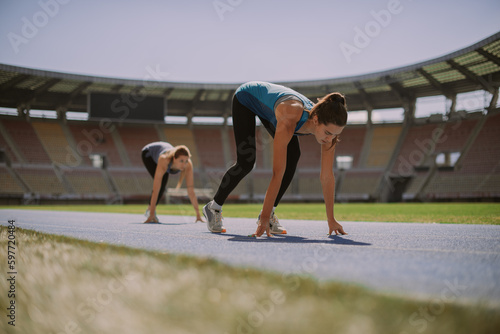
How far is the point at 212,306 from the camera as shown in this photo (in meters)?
0.99

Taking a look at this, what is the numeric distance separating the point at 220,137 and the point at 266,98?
3416cm

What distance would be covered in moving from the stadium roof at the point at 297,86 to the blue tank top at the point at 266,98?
86.9 ft

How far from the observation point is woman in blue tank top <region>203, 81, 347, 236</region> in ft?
10.1

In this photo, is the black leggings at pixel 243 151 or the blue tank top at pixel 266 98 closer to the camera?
the blue tank top at pixel 266 98

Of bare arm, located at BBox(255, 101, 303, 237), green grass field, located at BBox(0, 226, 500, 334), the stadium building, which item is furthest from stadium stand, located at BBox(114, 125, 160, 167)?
green grass field, located at BBox(0, 226, 500, 334)

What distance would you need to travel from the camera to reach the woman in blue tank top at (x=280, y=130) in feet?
10.1

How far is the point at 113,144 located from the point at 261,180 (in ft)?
46.6

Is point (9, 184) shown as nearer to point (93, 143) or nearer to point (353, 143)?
point (93, 143)

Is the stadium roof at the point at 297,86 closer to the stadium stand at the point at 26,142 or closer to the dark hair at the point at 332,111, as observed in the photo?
the stadium stand at the point at 26,142

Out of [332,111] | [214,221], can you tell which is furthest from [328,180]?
[214,221]

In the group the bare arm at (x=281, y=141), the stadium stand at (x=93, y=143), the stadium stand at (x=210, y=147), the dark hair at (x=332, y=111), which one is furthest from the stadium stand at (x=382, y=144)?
the bare arm at (x=281, y=141)

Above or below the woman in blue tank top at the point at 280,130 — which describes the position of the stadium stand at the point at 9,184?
below

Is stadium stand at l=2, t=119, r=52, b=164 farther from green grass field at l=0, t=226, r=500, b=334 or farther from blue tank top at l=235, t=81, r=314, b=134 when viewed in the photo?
green grass field at l=0, t=226, r=500, b=334

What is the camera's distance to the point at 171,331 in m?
0.84
